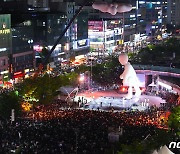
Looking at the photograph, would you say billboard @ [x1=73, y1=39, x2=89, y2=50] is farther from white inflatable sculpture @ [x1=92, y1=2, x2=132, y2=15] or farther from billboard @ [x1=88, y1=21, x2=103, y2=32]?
white inflatable sculpture @ [x1=92, y1=2, x2=132, y2=15]

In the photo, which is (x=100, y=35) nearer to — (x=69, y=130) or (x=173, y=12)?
(x=69, y=130)

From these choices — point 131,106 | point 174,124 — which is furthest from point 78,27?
point 174,124

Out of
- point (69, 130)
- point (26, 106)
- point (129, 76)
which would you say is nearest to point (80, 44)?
point (129, 76)

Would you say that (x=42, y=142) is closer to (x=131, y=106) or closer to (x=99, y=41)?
(x=131, y=106)

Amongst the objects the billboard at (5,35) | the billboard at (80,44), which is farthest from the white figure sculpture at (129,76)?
the billboard at (80,44)

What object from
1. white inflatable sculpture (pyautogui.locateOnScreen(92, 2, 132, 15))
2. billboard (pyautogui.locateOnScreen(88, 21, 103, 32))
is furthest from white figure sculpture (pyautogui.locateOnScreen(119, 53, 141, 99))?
billboard (pyautogui.locateOnScreen(88, 21, 103, 32))
